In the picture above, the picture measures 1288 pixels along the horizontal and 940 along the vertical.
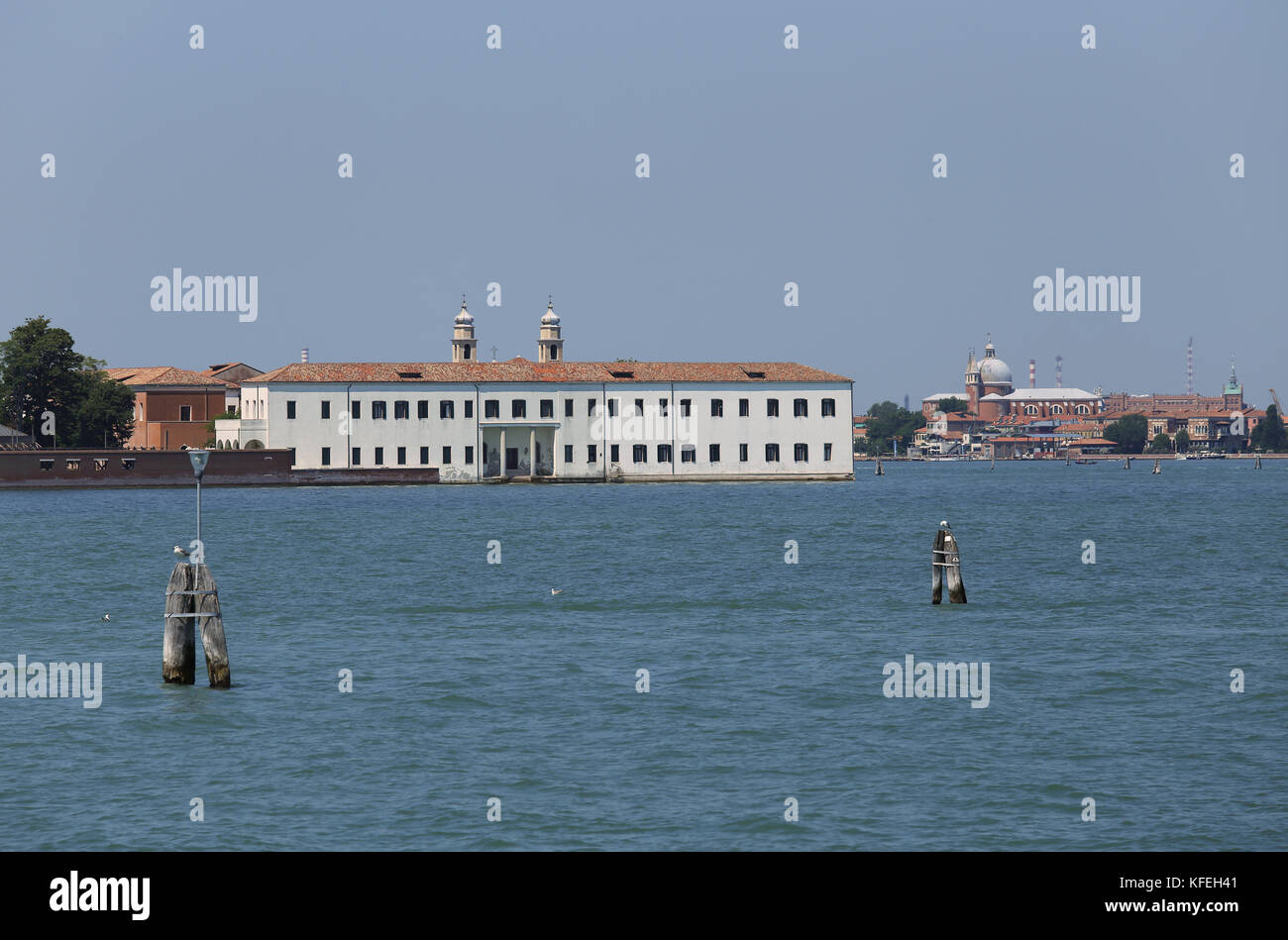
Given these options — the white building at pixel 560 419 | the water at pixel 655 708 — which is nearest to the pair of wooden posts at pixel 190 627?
the water at pixel 655 708

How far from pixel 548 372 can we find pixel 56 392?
28556mm

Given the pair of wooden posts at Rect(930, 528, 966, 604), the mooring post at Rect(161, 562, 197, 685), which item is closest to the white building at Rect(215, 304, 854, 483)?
the pair of wooden posts at Rect(930, 528, 966, 604)

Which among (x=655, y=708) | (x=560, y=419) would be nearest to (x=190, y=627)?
(x=655, y=708)

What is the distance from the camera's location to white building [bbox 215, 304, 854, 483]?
87.6 m

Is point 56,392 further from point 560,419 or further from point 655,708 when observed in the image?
point 655,708

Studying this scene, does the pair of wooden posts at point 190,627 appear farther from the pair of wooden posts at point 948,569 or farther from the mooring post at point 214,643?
the pair of wooden posts at point 948,569

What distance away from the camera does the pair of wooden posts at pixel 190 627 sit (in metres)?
18.6

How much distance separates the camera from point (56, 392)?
93438mm

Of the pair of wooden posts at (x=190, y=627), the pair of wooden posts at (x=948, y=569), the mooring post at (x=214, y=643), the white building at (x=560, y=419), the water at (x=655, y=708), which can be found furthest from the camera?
the white building at (x=560, y=419)

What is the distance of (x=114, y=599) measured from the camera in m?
30.9

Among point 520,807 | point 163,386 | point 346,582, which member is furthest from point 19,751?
point 163,386

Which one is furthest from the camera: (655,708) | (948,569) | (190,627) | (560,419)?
(560,419)

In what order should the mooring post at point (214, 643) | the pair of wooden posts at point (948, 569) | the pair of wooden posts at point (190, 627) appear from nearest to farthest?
the pair of wooden posts at point (190, 627)
the mooring post at point (214, 643)
the pair of wooden posts at point (948, 569)

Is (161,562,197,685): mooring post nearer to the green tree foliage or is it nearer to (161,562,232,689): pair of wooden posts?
(161,562,232,689): pair of wooden posts
